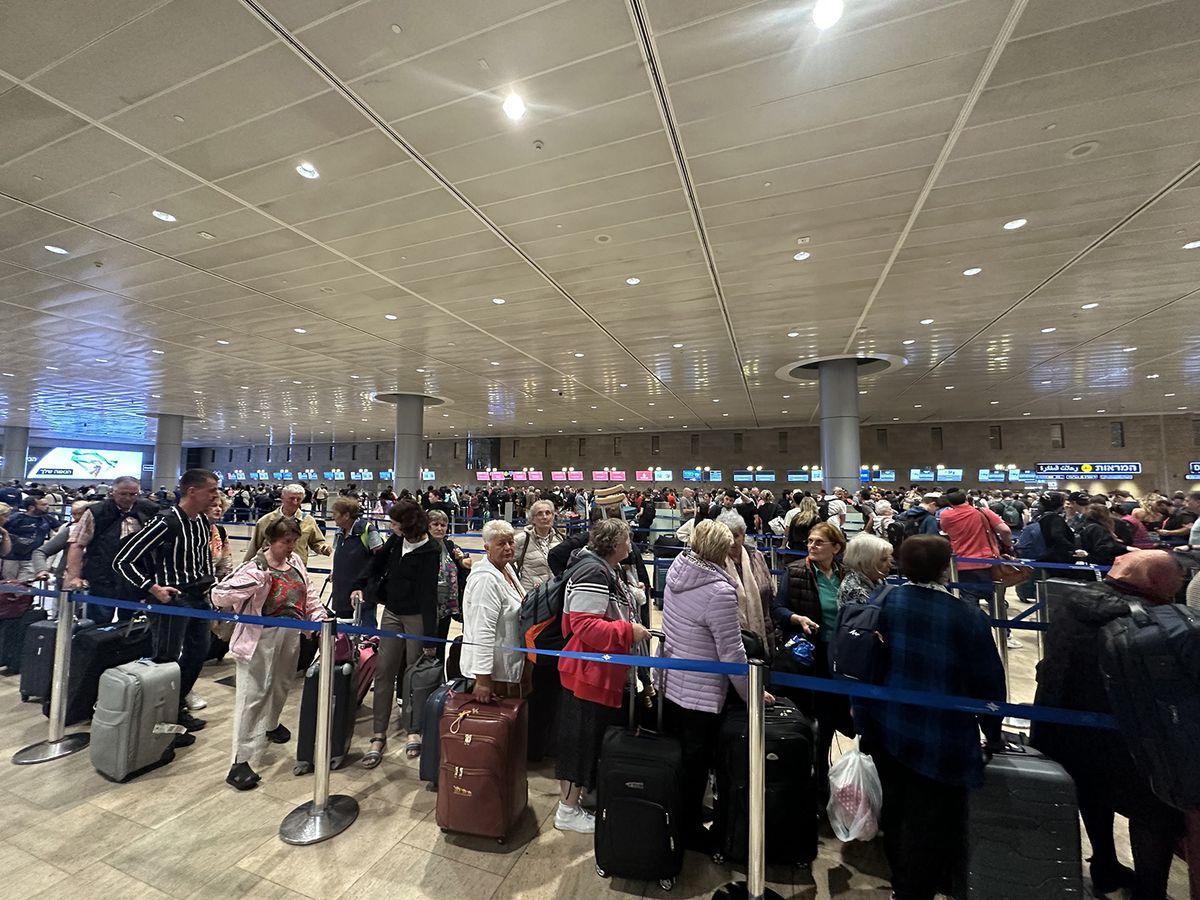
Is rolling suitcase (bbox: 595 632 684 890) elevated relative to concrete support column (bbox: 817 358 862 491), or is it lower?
lower

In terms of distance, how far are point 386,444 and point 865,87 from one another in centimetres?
4263

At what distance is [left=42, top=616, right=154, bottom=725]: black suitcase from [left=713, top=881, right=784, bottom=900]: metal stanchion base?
14.1ft

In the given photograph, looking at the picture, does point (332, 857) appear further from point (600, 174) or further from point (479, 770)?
point (600, 174)

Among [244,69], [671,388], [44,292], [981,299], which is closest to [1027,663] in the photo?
[981,299]

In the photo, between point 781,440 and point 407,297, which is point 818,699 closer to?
point 407,297

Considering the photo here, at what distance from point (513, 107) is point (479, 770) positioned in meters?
5.02

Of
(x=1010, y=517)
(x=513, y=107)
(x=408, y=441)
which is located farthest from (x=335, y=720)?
(x=408, y=441)

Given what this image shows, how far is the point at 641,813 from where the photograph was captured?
241cm

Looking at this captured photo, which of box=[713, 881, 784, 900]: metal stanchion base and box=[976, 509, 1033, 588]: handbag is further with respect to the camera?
box=[976, 509, 1033, 588]: handbag

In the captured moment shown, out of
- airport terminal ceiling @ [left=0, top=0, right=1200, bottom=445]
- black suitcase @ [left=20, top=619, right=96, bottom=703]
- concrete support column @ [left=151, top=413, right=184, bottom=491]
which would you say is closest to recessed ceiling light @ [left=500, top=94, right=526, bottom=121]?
airport terminal ceiling @ [left=0, top=0, right=1200, bottom=445]

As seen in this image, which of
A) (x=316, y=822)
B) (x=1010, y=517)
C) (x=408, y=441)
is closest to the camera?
(x=316, y=822)

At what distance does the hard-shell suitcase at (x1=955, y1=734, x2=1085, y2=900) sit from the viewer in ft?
6.66

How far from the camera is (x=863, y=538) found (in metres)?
3.16

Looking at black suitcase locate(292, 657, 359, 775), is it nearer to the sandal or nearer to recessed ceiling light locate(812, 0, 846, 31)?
the sandal
